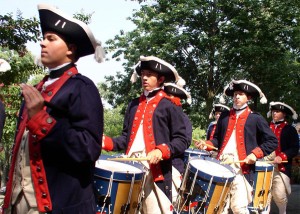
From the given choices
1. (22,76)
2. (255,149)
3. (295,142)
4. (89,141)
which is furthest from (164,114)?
(295,142)

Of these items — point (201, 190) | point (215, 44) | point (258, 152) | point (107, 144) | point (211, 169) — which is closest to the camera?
point (107, 144)

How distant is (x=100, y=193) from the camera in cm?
434

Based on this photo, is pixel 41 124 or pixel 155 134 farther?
pixel 155 134

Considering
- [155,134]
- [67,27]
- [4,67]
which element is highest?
[67,27]

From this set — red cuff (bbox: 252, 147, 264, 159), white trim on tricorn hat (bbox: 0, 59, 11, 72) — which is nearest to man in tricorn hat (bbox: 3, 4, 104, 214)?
white trim on tricorn hat (bbox: 0, 59, 11, 72)

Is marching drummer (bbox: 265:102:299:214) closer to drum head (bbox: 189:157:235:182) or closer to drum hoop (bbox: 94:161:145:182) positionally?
drum head (bbox: 189:157:235:182)

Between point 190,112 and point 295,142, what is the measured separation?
1678 cm

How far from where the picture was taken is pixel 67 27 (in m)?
2.78

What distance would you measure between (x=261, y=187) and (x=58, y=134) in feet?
18.1

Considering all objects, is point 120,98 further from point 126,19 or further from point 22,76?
point 22,76

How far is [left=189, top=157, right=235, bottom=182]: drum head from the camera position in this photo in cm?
576

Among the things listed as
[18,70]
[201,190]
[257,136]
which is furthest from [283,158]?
[18,70]

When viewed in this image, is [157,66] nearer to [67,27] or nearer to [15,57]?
[67,27]

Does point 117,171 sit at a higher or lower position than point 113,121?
higher
